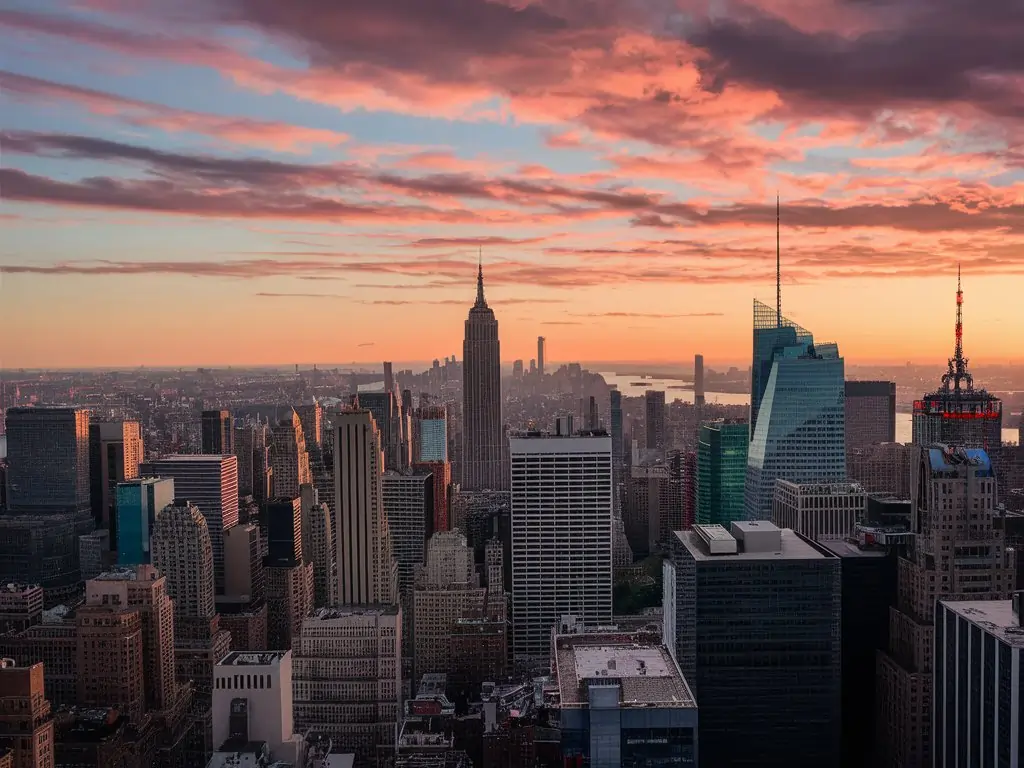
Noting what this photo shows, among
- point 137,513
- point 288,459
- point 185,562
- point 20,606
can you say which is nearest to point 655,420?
point 288,459

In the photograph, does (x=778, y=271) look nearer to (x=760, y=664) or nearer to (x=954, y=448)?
(x=954, y=448)

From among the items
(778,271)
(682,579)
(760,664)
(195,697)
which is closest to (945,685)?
(760,664)

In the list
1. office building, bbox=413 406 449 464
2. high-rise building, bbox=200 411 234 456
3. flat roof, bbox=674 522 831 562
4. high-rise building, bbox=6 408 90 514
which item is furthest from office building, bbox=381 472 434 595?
flat roof, bbox=674 522 831 562

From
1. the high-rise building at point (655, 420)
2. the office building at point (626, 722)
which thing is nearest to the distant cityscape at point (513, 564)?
the office building at point (626, 722)

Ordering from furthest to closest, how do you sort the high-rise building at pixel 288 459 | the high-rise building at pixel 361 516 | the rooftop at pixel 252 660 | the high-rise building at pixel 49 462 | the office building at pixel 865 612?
the high-rise building at pixel 288 459
the high-rise building at pixel 361 516
the high-rise building at pixel 49 462
the office building at pixel 865 612
the rooftop at pixel 252 660

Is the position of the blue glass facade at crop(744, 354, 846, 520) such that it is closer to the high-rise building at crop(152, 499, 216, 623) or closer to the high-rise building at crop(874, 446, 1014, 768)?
the high-rise building at crop(874, 446, 1014, 768)

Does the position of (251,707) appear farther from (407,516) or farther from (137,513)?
(407,516)

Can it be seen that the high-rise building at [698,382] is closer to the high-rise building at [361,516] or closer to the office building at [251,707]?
the high-rise building at [361,516]
